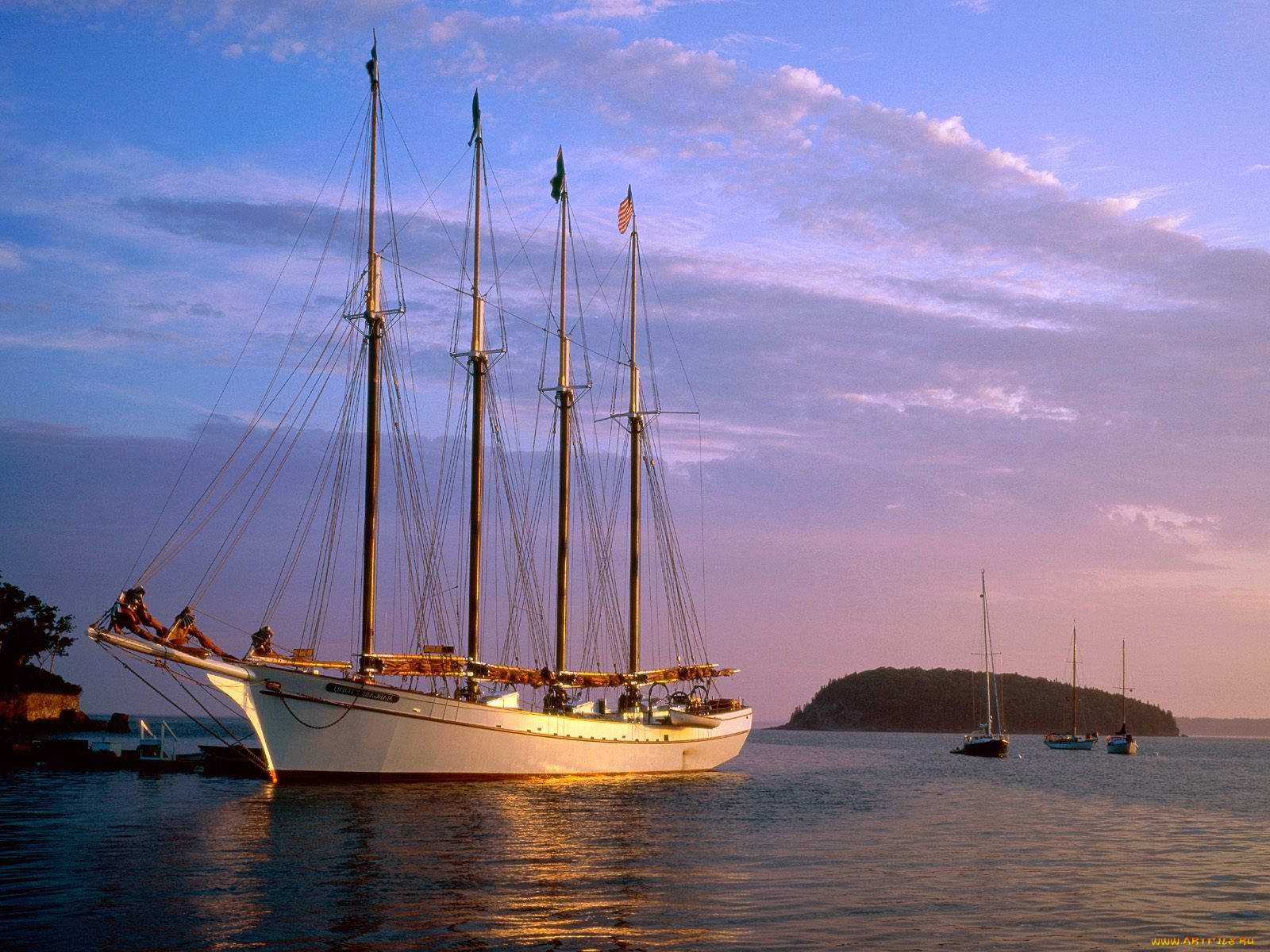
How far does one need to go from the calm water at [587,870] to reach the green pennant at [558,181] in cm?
3793

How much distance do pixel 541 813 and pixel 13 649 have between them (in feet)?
241

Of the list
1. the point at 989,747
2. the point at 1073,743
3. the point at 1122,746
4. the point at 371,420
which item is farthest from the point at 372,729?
the point at 1073,743

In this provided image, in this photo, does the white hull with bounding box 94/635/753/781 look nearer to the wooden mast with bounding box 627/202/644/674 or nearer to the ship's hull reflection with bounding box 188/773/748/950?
the ship's hull reflection with bounding box 188/773/748/950

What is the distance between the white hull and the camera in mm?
47031

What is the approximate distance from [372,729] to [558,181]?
39590 mm

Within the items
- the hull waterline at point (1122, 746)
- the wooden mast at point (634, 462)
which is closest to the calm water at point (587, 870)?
the wooden mast at point (634, 462)

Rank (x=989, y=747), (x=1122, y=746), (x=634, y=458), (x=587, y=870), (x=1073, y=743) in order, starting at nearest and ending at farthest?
(x=587, y=870) → (x=634, y=458) → (x=989, y=747) → (x=1122, y=746) → (x=1073, y=743)

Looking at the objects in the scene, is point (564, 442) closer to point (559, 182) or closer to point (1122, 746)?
point (559, 182)

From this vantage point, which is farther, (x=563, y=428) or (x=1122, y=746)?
(x=1122, y=746)

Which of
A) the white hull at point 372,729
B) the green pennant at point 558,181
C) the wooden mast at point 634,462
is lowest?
the white hull at point 372,729

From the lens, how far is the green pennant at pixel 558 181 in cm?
7362

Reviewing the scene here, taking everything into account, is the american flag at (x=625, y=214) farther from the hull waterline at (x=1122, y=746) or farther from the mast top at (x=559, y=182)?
the hull waterline at (x=1122, y=746)

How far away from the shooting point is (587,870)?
1121 inches

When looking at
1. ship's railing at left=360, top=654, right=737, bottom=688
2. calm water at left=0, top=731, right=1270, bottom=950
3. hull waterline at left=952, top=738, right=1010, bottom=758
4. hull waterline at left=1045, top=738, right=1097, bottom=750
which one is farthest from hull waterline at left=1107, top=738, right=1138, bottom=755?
calm water at left=0, top=731, right=1270, bottom=950
